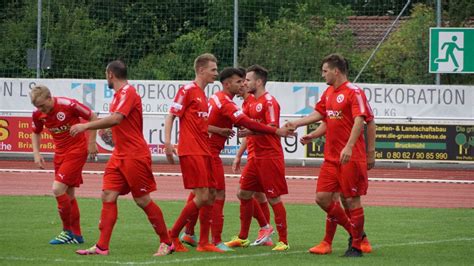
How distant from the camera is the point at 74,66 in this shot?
31922mm

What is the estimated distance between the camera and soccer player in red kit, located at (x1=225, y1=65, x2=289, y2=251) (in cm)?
1310

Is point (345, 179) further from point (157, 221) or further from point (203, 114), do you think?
point (157, 221)

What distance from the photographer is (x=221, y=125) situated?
13.2 metres

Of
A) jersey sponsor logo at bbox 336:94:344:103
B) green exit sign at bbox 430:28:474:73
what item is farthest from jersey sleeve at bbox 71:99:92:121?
green exit sign at bbox 430:28:474:73

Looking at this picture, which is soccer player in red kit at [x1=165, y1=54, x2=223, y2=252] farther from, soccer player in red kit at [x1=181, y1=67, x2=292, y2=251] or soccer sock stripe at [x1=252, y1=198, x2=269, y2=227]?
soccer sock stripe at [x1=252, y1=198, x2=269, y2=227]

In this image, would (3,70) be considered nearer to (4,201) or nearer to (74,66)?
(74,66)

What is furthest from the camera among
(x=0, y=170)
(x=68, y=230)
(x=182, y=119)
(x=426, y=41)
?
(x=426, y=41)

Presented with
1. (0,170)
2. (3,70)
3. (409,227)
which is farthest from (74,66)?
(409,227)

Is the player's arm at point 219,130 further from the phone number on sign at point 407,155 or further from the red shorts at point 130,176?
the phone number on sign at point 407,155

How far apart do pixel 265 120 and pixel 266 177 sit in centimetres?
70

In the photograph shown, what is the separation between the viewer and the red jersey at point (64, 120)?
13086mm

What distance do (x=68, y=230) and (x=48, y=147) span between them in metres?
16.5

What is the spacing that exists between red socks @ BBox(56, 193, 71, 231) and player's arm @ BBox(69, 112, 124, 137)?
1.81m

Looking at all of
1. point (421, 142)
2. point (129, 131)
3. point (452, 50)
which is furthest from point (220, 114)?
point (452, 50)
